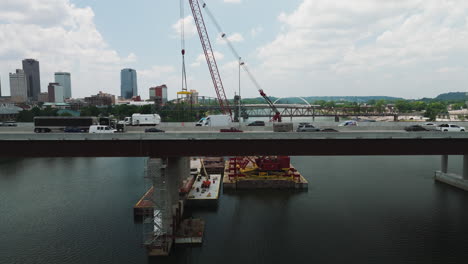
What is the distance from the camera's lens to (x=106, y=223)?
31562 millimetres

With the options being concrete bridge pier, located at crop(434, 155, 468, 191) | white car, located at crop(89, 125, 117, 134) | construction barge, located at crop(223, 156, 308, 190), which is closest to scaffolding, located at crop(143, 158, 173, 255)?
white car, located at crop(89, 125, 117, 134)

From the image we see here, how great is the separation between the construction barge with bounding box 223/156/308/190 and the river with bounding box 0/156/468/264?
1.85m

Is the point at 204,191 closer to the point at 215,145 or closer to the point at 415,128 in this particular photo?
the point at 215,145

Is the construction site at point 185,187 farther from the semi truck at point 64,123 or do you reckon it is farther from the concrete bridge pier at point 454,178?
the concrete bridge pier at point 454,178

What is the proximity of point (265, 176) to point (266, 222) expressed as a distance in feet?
43.9

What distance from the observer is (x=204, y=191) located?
40.5m

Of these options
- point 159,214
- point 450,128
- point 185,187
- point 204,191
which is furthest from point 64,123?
point 450,128

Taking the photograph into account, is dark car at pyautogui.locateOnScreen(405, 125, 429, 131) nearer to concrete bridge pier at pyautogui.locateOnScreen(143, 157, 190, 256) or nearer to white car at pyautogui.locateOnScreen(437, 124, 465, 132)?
white car at pyautogui.locateOnScreen(437, 124, 465, 132)

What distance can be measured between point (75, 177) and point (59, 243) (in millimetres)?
28252

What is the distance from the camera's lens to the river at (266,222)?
25422mm

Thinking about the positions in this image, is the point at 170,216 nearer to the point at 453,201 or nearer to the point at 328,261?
the point at 328,261

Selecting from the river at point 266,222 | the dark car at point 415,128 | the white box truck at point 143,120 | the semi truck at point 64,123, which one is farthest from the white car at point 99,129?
the dark car at point 415,128

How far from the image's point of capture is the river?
1001 inches

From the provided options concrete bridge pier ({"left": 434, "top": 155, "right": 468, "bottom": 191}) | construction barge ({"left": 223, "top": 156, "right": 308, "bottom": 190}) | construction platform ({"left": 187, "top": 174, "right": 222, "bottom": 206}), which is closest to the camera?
construction platform ({"left": 187, "top": 174, "right": 222, "bottom": 206})
